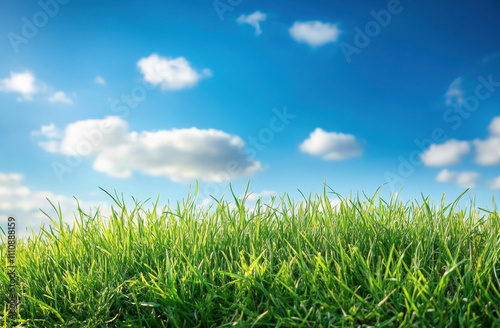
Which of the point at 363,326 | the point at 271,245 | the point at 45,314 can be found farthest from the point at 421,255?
the point at 45,314

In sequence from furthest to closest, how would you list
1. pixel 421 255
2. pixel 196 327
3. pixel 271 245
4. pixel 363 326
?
pixel 271 245 < pixel 421 255 < pixel 196 327 < pixel 363 326

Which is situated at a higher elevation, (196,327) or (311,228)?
(311,228)

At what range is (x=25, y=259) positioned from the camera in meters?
3.12

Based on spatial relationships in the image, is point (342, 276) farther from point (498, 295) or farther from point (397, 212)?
point (397, 212)

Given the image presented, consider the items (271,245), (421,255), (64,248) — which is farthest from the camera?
(64,248)

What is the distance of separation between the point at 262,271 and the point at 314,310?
0.34 meters

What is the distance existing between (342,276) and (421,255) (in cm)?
54

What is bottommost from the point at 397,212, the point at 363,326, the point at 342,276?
the point at 363,326

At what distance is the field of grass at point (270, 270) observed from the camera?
209cm

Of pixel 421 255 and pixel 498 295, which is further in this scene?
pixel 421 255

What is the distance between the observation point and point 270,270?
7.86 feet

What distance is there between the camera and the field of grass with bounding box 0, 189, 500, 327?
2.09m

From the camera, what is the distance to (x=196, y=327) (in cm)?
225

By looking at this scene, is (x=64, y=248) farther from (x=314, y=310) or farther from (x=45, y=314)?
(x=314, y=310)
